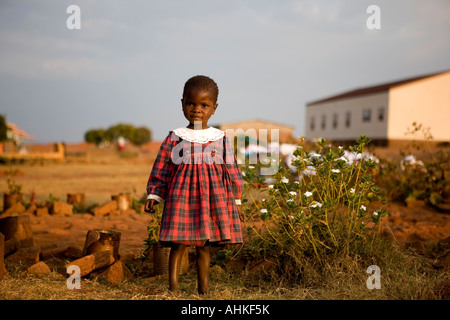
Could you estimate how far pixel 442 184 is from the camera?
7.33 meters

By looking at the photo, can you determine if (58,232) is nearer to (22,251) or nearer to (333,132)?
(22,251)

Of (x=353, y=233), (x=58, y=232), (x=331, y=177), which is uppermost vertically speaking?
(x=331, y=177)

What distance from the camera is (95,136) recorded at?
52344 millimetres

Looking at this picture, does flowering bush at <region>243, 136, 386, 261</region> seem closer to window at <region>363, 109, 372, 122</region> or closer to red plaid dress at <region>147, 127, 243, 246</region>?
red plaid dress at <region>147, 127, 243, 246</region>

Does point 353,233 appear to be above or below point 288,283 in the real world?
above

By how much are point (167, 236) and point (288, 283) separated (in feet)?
3.85

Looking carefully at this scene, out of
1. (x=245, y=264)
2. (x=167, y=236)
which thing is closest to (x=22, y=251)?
(x=167, y=236)

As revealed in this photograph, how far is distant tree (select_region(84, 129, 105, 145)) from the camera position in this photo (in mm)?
51875

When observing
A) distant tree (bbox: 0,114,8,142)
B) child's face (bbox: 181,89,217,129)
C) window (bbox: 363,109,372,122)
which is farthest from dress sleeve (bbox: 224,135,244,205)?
distant tree (bbox: 0,114,8,142)

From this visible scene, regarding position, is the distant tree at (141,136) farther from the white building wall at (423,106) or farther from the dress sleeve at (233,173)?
the dress sleeve at (233,173)

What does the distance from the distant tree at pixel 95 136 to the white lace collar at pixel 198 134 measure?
50.6 m

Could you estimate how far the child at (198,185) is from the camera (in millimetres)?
3027

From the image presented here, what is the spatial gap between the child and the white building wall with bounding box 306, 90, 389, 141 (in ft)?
71.7
